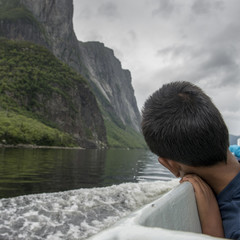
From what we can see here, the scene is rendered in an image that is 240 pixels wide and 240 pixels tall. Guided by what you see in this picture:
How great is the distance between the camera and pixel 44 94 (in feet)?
280

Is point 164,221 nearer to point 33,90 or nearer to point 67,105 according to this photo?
point 67,105

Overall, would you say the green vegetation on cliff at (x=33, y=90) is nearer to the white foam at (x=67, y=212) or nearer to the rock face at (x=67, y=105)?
the rock face at (x=67, y=105)

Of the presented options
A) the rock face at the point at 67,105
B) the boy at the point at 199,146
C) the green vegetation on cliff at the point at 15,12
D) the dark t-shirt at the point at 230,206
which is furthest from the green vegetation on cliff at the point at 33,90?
the dark t-shirt at the point at 230,206

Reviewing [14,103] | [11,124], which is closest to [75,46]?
[14,103]

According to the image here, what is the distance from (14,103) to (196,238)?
87.6m

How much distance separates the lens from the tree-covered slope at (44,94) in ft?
263

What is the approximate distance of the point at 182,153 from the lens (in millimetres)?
1512

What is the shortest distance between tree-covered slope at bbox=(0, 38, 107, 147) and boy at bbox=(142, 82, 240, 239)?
66738mm

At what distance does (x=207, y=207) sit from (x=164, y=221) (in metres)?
0.55

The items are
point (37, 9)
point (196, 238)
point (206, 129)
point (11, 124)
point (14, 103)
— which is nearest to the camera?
point (196, 238)

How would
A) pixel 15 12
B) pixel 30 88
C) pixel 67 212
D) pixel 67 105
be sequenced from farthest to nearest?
1. pixel 15 12
2. pixel 67 105
3. pixel 30 88
4. pixel 67 212

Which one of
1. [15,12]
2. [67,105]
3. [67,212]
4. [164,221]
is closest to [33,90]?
[67,105]

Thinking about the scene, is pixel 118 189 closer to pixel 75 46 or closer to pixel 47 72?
pixel 47 72

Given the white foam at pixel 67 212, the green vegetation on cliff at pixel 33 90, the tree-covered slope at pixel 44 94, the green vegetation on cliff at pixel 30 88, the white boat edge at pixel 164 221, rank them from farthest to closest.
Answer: the tree-covered slope at pixel 44 94
the green vegetation on cliff at pixel 33 90
the green vegetation on cliff at pixel 30 88
the white foam at pixel 67 212
the white boat edge at pixel 164 221
